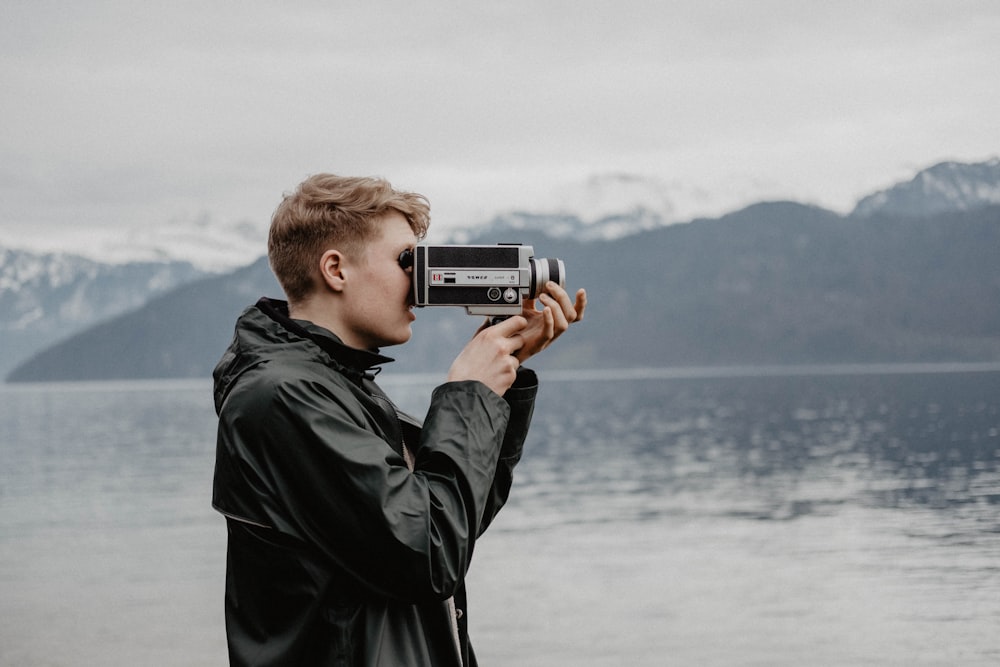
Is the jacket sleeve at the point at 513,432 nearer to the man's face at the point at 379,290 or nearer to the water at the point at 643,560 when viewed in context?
the man's face at the point at 379,290

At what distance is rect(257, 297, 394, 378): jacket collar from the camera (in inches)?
104

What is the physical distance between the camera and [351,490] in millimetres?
2395

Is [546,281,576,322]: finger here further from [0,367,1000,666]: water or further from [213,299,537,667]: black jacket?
[0,367,1000,666]: water

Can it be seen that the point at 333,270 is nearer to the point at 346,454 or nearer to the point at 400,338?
the point at 400,338

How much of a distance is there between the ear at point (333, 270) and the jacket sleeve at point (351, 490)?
0.29m

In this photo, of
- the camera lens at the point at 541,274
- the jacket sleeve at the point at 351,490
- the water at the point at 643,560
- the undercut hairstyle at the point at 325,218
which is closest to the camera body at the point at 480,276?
the camera lens at the point at 541,274

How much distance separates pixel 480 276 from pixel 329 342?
39cm

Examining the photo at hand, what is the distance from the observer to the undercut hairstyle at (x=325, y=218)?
2.69 m

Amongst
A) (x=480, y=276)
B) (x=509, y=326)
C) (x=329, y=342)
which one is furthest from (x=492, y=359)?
(x=329, y=342)

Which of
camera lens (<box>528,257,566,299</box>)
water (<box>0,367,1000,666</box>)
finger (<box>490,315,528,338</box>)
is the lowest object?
water (<box>0,367,1000,666</box>)

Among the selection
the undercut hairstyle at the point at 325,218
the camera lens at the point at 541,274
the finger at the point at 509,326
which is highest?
the undercut hairstyle at the point at 325,218

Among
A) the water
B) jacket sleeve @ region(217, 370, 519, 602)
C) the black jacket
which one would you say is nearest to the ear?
the black jacket

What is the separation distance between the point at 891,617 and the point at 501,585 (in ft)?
22.5

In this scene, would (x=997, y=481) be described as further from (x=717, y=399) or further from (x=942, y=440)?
(x=717, y=399)
